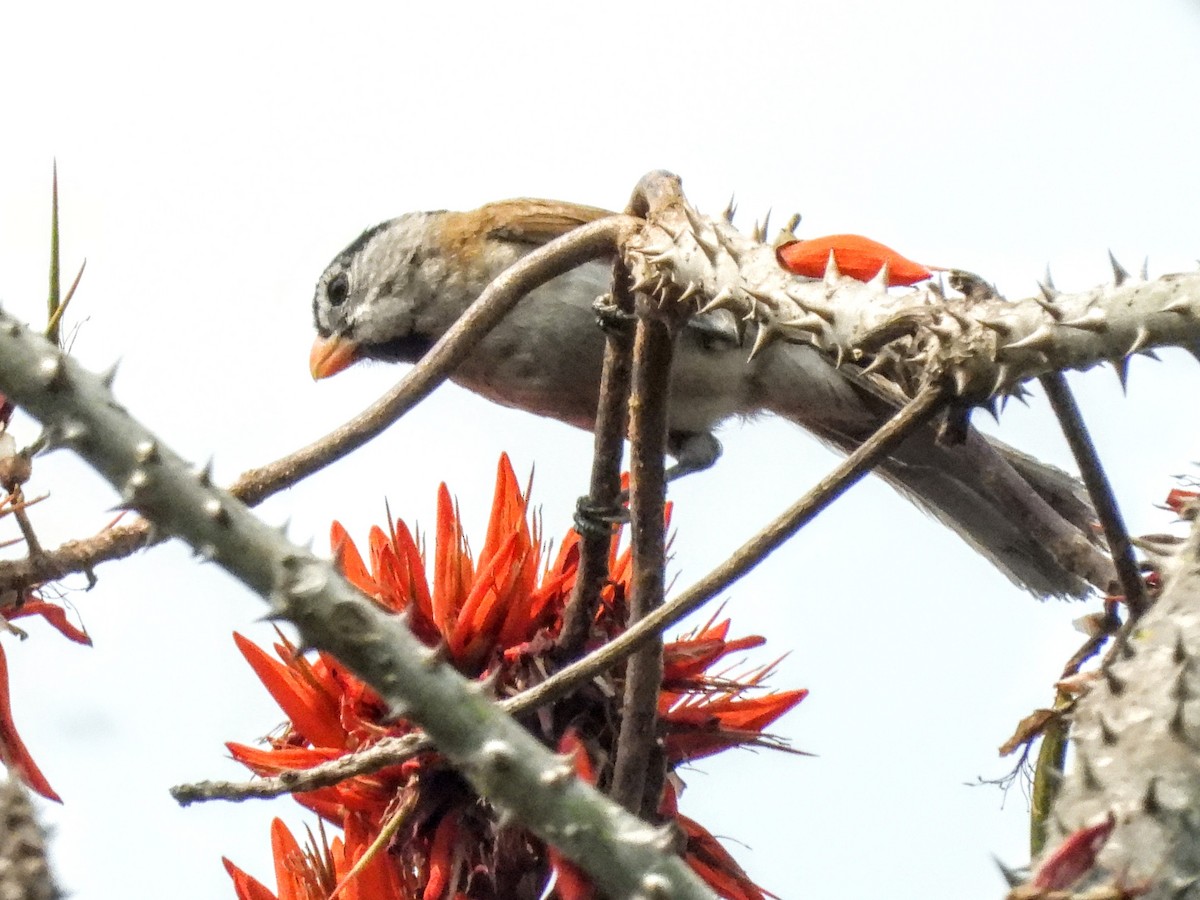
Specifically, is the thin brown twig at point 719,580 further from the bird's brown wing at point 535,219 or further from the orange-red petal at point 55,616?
the bird's brown wing at point 535,219

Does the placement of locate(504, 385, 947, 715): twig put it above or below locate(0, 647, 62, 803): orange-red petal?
above

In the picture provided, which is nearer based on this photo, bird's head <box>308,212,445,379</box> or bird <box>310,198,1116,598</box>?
bird <box>310,198,1116,598</box>

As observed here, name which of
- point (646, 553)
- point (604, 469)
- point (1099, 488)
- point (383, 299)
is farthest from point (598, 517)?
point (383, 299)

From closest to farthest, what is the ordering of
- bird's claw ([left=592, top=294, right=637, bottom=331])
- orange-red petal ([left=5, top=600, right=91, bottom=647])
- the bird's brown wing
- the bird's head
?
orange-red petal ([left=5, top=600, right=91, bottom=647]) → bird's claw ([left=592, top=294, right=637, bottom=331]) → the bird's brown wing → the bird's head

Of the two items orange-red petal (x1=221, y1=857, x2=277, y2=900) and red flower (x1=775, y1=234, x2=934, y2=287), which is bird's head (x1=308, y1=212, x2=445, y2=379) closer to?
red flower (x1=775, y1=234, x2=934, y2=287)

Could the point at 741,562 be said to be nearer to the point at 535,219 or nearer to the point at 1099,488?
the point at 1099,488

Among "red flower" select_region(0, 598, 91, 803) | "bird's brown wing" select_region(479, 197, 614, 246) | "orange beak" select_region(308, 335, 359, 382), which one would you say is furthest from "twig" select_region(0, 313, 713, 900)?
"orange beak" select_region(308, 335, 359, 382)
